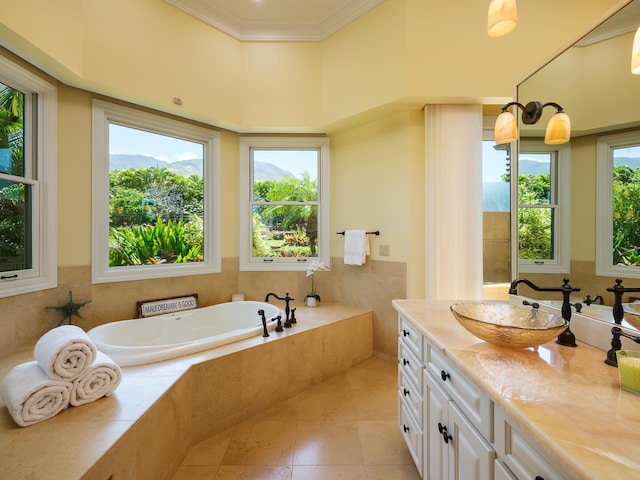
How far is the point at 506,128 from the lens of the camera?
1.52 meters

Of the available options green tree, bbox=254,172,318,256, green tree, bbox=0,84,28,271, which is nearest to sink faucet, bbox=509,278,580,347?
green tree, bbox=254,172,318,256

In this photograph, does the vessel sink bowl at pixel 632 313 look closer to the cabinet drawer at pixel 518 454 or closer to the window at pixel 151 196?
the cabinet drawer at pixel 518 454

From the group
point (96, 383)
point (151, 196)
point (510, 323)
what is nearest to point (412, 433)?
point (510, 323)

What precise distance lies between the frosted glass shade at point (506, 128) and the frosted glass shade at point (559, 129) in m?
0.15

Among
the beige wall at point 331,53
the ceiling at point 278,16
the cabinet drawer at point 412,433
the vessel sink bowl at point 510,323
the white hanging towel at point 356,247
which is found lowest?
the cabinet drawer at point 412,433

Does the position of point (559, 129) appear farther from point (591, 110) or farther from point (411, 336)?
point (411, 336)

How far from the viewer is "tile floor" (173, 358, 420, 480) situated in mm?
1560

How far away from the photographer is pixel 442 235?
261 centimetres

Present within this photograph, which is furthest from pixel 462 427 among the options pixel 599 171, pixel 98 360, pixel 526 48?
pixel 526 48

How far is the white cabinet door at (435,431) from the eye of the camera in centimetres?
113

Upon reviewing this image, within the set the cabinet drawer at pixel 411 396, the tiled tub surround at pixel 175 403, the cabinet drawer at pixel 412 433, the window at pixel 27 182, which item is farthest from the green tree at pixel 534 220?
the window at pixel 27 182

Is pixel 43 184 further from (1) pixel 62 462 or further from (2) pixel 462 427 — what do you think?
(2) pixel 462 427

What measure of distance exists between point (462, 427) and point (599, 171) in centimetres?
116

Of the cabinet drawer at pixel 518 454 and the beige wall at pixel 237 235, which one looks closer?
the cabinet drawer at pixel 518 454
